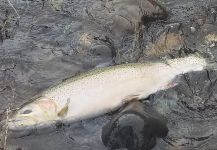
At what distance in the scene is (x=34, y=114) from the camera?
18.0ft

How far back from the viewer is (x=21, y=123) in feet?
17.9

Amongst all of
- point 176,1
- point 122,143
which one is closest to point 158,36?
point 176,1

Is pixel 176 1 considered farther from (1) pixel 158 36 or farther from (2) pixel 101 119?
(2) pixel 101 119

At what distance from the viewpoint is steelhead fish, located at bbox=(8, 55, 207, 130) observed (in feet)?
18.1

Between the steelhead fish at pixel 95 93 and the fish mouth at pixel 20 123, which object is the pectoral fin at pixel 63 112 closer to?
the steelhead fish at pixel 95 93

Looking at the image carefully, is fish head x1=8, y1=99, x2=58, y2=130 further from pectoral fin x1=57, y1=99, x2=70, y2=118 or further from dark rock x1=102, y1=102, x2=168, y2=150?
dark rock x1=102, y1=102, x2=168, y2=150

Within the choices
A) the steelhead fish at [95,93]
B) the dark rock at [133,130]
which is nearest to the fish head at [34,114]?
the steelhead fish at [95,93]

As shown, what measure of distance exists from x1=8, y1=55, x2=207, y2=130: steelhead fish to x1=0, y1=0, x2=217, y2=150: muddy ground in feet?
0.50

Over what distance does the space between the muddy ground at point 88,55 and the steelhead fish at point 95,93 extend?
0.50 feet

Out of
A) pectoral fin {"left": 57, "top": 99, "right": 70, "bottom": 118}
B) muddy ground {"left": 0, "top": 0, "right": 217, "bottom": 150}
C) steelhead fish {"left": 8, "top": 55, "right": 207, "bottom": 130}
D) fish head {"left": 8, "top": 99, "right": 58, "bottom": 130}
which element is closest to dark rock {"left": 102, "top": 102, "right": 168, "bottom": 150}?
muddy ground {"left": 0, "top": 0, "right": 217, "bottom": 150}

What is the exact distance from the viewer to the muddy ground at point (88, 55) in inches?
221

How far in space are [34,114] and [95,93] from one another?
0.76 m

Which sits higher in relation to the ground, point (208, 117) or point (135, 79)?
point (135, 79)

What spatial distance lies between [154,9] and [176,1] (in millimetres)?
875
